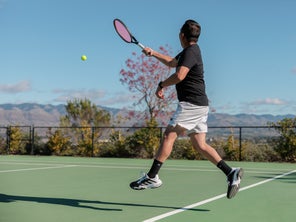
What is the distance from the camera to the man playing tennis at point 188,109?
5.26 m

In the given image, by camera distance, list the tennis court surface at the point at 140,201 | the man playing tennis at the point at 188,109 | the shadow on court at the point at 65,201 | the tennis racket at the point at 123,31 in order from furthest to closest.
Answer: the tennis racket at the point at 123,31 → the shadow on court at the point at 65,201 → the man playing tennis at the point at 188,109 → the tennis court surface at the point at 140,201

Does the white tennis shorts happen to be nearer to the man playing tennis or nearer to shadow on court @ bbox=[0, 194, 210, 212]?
the man playing tennis

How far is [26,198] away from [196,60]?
2784mm

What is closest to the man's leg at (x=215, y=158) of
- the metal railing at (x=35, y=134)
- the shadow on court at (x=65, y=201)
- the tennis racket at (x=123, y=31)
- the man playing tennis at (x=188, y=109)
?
the man playing tennis at (x=188, y=109)

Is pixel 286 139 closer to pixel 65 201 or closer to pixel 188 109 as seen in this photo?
pixel 65 201

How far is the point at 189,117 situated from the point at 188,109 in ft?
0.28

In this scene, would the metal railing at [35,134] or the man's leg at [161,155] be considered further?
the metal railing at [35,134]

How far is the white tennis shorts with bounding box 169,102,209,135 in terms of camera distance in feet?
17.3

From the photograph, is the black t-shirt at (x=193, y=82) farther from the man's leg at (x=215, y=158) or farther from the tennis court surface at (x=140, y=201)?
the tennis court surface at (x=140, y=201)

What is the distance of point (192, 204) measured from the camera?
580 centimetres

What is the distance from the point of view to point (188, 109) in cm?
530

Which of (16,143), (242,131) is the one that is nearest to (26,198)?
(242,131)

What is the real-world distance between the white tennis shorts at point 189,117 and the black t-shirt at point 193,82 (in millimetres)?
64

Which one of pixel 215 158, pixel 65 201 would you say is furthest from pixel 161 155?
pixel 65 201
